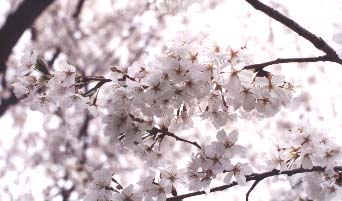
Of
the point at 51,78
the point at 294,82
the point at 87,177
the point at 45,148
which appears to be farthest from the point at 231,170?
the point at 45,148

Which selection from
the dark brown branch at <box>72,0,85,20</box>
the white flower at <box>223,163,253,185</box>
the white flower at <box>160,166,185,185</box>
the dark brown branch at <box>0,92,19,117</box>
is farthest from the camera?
the dark brown branch at <box>72,0,85,20</box>

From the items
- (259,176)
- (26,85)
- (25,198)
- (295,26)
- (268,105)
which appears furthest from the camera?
(25,198)

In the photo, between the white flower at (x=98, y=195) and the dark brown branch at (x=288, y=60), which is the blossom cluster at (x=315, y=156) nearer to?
the dark brown branch at (x=288, y=60)

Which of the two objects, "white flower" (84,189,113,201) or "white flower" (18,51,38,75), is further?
"white flower" (84,189,113,201)

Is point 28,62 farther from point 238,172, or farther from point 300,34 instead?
point 300,34

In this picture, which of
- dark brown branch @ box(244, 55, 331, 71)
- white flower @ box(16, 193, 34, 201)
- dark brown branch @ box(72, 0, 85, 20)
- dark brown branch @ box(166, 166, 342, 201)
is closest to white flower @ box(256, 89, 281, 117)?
dark brown branch @ box(244, 55, 331, 71)

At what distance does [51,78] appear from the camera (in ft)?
6.77

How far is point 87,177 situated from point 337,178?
A: 761cm

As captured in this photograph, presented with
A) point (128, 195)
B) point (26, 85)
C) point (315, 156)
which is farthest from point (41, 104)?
point (315, 156)

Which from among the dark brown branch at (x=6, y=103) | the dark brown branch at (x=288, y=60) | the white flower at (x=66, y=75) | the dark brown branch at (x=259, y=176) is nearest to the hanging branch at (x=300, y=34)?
the dark brown branch at (x=288, y=60)

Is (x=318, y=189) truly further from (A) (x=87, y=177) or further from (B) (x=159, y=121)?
(A) (x=87, y=177)

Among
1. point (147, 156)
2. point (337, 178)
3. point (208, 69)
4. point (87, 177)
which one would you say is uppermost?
point (208, 69)

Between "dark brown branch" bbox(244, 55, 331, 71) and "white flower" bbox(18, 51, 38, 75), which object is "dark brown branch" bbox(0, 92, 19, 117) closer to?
"white flower" bbox(18, 51, 38, 75)

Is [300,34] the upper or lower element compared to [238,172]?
upper
